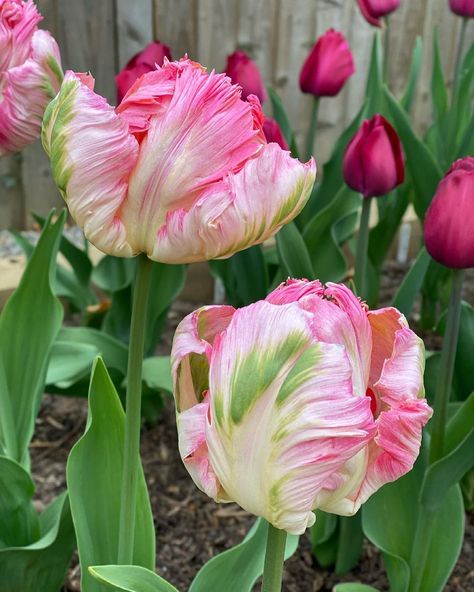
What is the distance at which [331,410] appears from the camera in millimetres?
539

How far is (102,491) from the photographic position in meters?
1.00

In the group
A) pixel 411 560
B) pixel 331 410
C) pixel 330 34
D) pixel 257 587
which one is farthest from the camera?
pixel 330 34

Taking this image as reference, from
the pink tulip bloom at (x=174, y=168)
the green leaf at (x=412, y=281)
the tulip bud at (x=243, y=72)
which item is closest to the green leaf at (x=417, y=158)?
the tulip bud at (x=243, y=72)

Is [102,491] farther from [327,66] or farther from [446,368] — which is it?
[327,66]

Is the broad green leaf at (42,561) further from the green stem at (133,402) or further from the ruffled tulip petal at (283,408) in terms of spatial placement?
the ruffled tulip petal at (283,408)

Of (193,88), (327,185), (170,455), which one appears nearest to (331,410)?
(193,88)

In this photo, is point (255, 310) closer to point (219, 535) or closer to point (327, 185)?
point (219, 535)

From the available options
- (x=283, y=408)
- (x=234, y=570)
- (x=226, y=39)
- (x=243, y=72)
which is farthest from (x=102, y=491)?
(x=226, y=39)

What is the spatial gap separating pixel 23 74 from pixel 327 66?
998 millimetres

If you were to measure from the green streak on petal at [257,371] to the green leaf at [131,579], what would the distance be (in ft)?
0.81

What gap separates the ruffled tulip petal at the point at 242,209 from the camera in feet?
2.06

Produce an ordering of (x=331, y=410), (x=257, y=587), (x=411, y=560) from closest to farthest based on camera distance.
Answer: (x=331, y=410), (x=411, y=560), (x=257, y=587)

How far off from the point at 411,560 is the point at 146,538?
1.41ft

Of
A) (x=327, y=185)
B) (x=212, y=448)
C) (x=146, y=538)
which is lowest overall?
(x=146, y=538)
